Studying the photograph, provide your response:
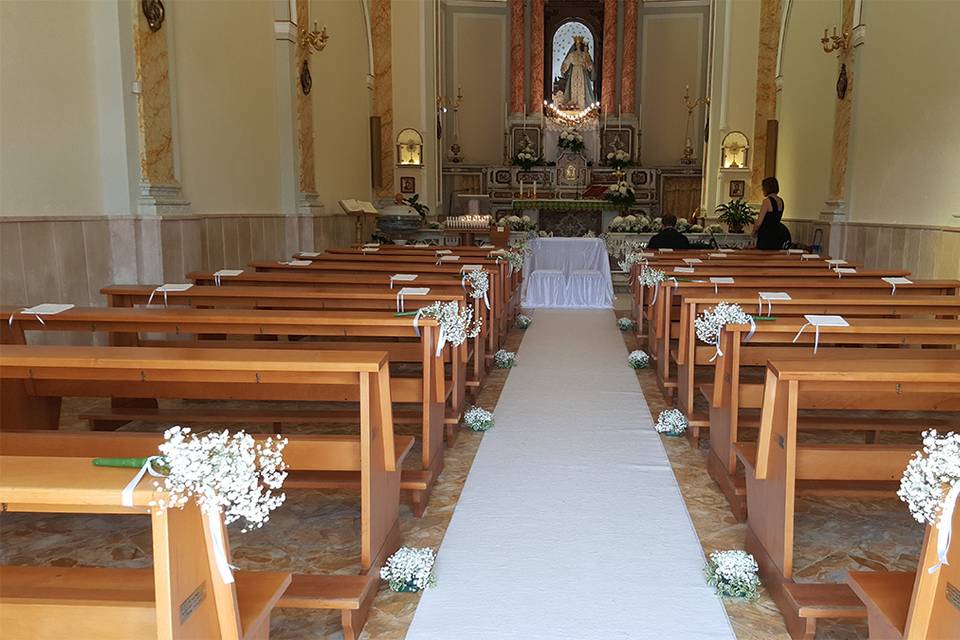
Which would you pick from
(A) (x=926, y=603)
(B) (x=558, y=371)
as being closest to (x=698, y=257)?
(B) (x=558, y=371)

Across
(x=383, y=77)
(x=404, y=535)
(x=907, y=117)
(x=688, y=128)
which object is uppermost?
(x=383, y=77)

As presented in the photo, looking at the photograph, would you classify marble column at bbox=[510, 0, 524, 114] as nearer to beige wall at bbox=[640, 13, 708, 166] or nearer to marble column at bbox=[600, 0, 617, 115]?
marble column at bbox=[600, 0, 617, 115]

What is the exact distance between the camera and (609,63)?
1820 cm

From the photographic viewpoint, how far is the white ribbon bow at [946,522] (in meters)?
1.72

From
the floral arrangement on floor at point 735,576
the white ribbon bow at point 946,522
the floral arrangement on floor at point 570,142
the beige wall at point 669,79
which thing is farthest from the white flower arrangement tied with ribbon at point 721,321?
the beige wall at point 669,79

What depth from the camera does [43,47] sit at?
227 inches

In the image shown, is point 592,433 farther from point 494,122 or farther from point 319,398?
point 494,122

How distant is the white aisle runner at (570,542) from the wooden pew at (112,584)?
1016 millimetres

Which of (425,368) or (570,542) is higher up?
(425,368)

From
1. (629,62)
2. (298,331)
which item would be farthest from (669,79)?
(298,331)

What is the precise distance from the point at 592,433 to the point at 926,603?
2871 millimetres

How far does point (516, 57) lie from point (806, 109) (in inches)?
311

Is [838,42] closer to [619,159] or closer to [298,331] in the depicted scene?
[619,159]

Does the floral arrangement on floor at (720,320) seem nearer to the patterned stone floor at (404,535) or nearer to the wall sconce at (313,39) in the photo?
the patterned stone floor at (404,535)
